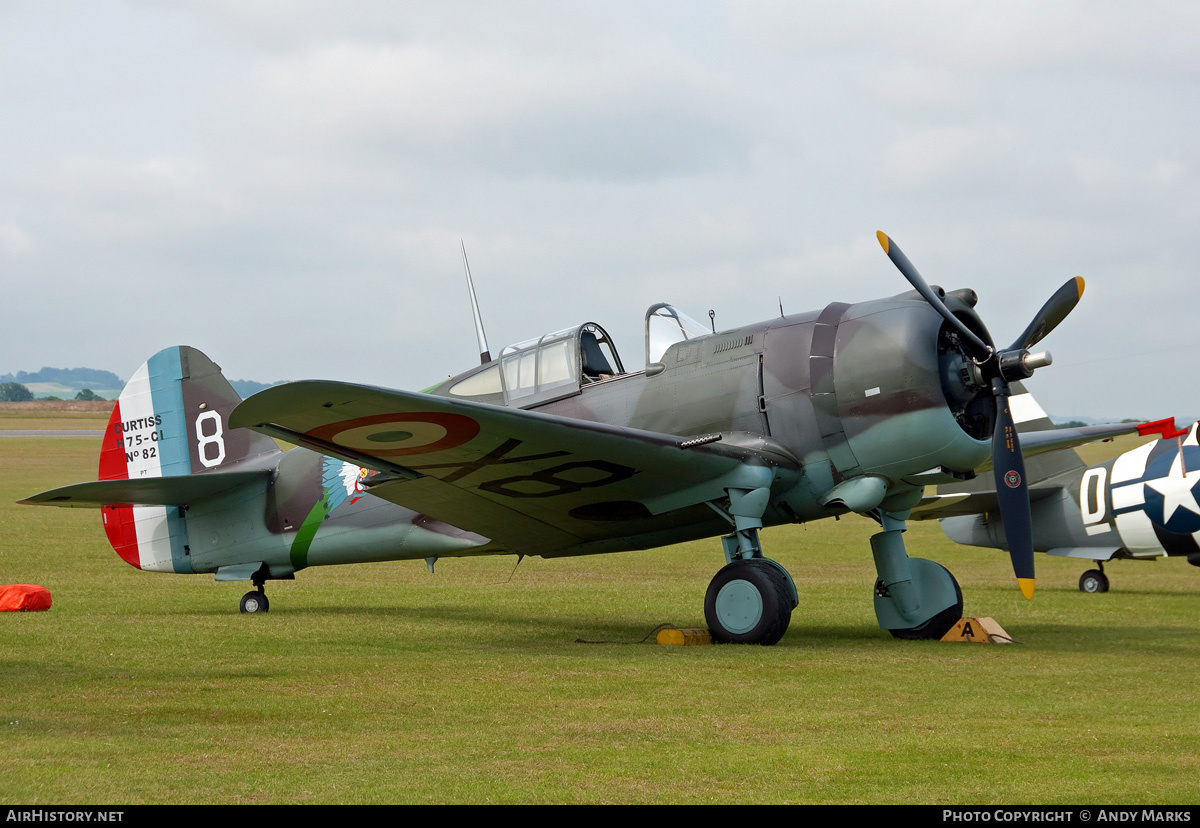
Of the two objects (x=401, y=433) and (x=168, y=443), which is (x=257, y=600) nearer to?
(x=168, y=443)

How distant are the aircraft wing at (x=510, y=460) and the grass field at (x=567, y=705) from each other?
1.13 metres

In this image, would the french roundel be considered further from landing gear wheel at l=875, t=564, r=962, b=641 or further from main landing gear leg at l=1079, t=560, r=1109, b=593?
main landing gear leg at l=1079, t=560, r=1109, b=593

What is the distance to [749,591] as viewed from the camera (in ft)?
31.6

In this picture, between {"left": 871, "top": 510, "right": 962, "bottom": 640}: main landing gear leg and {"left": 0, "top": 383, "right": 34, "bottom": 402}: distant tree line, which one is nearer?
{"left": 871, "top": 510, "right": 962, "bottom": 640}: main landing gear leg

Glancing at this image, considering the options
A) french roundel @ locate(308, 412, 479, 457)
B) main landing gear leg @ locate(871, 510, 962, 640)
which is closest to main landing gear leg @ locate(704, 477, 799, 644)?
main landing gear leg @ locate(871, 510, 962, 640)

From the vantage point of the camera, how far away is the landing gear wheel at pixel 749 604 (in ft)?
31.2

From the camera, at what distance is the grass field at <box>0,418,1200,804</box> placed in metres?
4.91

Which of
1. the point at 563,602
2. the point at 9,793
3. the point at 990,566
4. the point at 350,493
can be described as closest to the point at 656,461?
the point at 350,493

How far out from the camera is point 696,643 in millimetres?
9969

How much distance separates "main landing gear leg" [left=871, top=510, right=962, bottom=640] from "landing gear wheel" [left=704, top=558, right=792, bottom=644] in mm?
1588

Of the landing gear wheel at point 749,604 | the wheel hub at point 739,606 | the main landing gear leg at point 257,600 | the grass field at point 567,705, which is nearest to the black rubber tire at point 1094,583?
the grass field at point 567,705

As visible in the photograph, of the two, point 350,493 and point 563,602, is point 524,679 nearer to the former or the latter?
point 350,493

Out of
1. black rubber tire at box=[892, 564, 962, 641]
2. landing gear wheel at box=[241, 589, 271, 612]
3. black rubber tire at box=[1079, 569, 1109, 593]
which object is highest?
landing gear wheel at box=[241, 589, 271, 612]

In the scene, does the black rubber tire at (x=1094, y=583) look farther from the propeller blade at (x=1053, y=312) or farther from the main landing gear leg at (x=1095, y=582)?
the propeller blade at (x=1053, y=312)
